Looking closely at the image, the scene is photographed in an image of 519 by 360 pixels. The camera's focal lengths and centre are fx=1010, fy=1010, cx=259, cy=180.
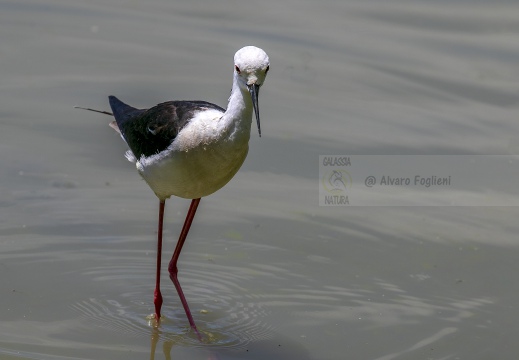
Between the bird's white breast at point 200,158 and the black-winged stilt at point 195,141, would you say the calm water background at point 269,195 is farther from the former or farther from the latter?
the bird's white breast at point 200,158

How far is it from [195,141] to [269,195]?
194 centimetres

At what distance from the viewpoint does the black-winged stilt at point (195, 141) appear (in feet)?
16.2

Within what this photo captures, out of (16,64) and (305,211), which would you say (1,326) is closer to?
(305,211)

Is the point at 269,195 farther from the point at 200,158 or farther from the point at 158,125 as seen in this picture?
the point at 200,158

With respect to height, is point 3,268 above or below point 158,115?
below

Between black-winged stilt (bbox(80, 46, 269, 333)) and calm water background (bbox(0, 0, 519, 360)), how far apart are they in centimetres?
48

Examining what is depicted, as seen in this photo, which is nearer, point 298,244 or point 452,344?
point 452,344

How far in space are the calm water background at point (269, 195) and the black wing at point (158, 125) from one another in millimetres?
830

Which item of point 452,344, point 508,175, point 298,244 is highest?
point 508,175

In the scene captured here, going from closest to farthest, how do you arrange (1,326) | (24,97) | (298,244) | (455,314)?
(1,326) → (455,314) → (298,244) → (24,97)

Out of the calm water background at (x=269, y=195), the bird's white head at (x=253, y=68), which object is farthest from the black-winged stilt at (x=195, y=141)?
the calm water background at (x=269, y=195)

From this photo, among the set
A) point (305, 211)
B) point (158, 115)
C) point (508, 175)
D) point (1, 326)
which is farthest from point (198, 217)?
point (508, 175)

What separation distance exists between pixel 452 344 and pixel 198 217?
6.87ft

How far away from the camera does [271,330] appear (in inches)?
225
